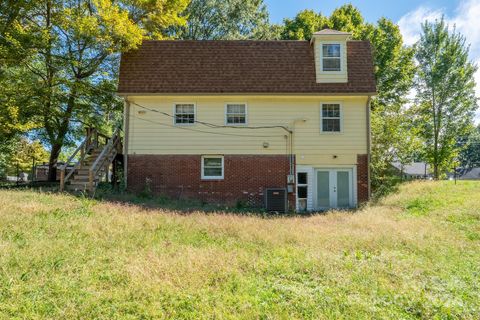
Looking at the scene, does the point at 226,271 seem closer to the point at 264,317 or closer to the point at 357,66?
the point at 264,317

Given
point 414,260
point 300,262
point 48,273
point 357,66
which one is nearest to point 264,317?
point 300,262

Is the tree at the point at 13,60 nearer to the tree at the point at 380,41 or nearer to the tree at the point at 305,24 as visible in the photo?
the tree at the point at 305,24

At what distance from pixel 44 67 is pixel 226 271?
1850 centimetres

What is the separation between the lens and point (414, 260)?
20.8ft

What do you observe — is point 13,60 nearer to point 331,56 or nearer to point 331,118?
point 331,56

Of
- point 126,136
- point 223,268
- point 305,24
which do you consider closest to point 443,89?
point 305,24

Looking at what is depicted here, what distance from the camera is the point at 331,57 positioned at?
1576cm

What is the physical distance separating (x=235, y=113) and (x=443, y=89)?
75.0ft

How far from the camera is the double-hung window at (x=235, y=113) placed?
15.5 metres

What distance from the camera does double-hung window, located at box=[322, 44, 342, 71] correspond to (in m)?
15.7

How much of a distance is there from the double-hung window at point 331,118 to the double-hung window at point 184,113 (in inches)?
238

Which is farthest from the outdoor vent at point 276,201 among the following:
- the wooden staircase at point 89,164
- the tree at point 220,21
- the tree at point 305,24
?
the tree at point 220,21

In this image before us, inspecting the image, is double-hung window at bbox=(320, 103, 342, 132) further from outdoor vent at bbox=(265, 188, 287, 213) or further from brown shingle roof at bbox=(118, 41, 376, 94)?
outdoor vent at bbox=(265, 188, 287, 213)

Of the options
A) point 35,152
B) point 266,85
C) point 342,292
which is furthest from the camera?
point 35,152
